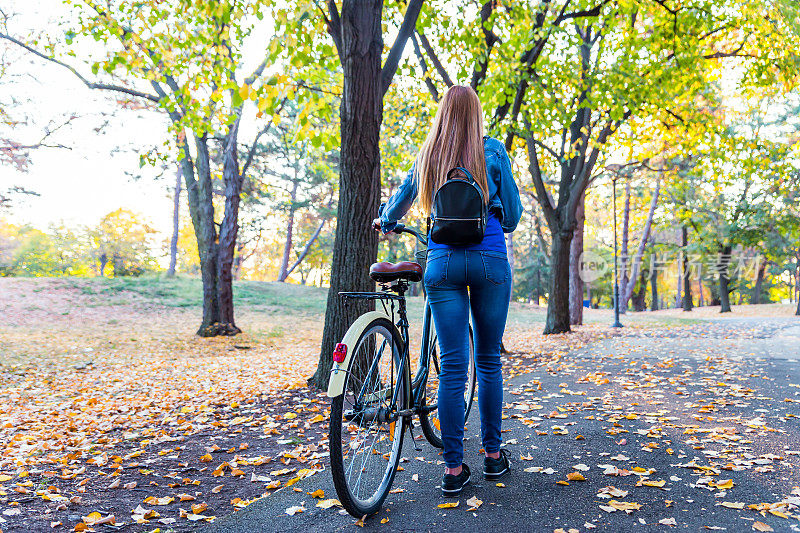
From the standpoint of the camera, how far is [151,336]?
14.7 m

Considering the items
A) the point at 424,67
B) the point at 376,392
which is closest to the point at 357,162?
the point at 376,392

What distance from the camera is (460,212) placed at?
2818mm

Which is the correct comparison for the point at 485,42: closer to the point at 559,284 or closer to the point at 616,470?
the point at 559,284

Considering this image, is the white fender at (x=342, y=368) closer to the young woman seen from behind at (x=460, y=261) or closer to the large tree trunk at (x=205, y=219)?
the young woman seen from behind at (x=460, y=261)

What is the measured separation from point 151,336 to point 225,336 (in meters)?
2.16

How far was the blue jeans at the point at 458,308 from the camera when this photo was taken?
2.90 meters

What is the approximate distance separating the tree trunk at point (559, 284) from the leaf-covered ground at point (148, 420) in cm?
61

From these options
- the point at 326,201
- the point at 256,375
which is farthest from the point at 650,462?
the point at 326,201

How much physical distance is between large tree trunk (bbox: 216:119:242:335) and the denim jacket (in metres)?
11.8

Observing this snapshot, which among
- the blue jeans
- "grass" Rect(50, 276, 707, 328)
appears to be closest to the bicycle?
the blue jeans

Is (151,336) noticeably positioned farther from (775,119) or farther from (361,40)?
(775,119)

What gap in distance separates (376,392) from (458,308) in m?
0.66

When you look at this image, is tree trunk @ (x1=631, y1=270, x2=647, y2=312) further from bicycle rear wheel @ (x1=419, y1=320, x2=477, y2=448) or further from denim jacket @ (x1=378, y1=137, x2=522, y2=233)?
denim jacket @ (x1=378, y1=137, x2=522, y2=233)

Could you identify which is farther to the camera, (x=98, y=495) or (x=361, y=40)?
(x=361, y=40)
